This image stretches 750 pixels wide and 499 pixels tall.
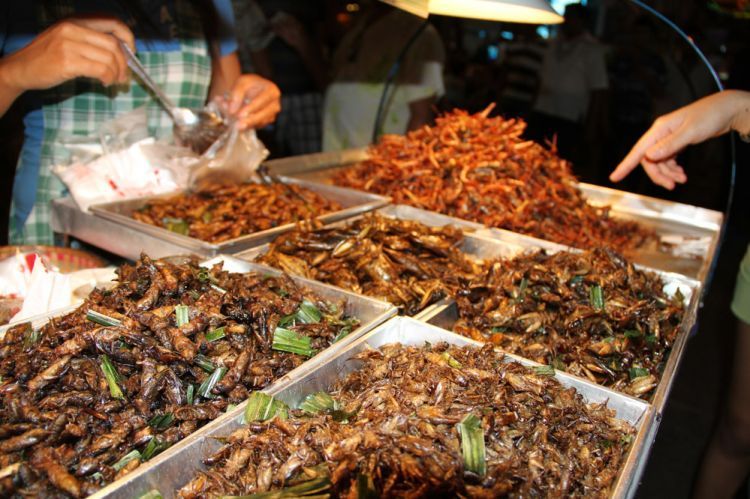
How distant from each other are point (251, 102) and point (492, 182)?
1650mm

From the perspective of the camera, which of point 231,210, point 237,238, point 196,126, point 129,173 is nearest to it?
point 237,238

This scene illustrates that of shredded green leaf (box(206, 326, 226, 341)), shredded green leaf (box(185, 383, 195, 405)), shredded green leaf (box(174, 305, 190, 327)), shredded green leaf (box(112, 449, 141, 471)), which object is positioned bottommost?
shredded green leaf (box(112, 449, 141, 471))

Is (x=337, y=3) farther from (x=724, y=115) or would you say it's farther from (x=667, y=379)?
(x=667, y=379)

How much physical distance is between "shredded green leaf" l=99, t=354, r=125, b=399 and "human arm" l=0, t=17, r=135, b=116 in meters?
1.58

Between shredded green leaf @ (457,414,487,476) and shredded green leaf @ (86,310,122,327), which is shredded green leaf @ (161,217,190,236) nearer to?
shredded green leaf @ (86,310,122,327)

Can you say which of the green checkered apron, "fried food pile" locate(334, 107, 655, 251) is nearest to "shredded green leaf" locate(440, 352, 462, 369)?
"fried food pile" locate(334, 107, 655, 251)

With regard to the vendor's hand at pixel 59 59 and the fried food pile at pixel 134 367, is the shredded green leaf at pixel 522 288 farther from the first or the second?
the vendor's hand at pixel 59 59

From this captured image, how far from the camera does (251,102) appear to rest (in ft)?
11.3

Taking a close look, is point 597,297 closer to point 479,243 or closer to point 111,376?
point 479,243

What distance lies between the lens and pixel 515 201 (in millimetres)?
3164

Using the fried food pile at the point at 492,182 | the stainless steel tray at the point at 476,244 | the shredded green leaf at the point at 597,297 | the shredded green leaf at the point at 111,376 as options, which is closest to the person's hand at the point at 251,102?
the fried food pile at the point at 492,182

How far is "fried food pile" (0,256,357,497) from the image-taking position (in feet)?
4.03

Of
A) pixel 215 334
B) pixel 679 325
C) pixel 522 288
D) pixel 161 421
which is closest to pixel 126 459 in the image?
pixel 161 421

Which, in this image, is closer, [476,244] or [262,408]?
[262,408]
